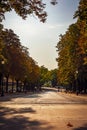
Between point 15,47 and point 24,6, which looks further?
point 15,47

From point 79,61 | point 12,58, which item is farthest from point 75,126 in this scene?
point 12,58

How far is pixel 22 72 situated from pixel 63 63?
10.1 meters

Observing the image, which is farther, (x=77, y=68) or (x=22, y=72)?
(x=22, y=72)

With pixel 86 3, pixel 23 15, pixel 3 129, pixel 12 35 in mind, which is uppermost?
pixel 12 35

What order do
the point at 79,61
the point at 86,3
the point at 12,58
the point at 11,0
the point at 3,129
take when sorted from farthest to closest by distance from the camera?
the point at 12,58 → the point at 79,61 → the point at 86,3 → the point at 11,0 → the point at 3,129

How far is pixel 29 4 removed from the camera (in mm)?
24047

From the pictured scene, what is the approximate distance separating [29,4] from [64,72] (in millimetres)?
70831

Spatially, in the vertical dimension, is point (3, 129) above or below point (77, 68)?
below

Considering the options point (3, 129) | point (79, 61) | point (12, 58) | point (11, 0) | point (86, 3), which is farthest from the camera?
point (12, 58)

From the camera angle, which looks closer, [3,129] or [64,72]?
[3,129]

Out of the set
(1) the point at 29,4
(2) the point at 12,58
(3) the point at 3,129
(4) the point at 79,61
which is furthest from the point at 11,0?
(2) the point at 12,58

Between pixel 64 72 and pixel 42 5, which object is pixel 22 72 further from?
pixel 42 5

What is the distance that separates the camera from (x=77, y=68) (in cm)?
8000

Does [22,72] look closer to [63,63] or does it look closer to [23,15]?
[63,63]
